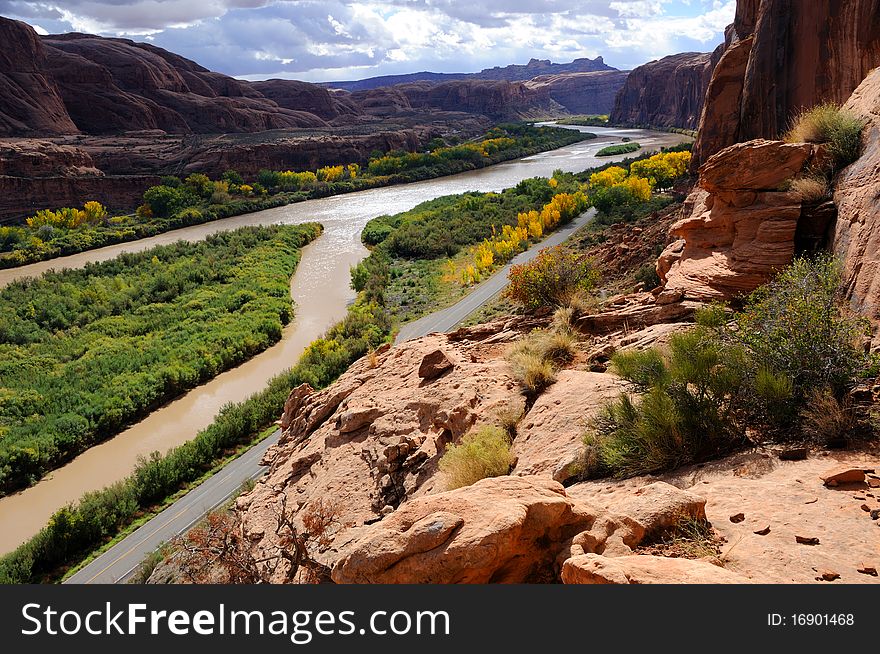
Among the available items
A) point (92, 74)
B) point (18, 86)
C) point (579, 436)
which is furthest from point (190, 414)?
point (92, 74)

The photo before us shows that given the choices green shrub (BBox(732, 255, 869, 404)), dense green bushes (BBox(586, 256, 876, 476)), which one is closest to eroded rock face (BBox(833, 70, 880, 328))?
dense green bushes (BBox(586, 256, 876, 476))

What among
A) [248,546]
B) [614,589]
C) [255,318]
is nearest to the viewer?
[614,589]

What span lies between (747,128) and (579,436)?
689 inches

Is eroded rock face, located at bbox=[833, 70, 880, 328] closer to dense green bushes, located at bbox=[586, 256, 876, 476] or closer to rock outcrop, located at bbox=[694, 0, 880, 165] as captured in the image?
dense green bushes, located at bbox=[586, 256, 876, 476]

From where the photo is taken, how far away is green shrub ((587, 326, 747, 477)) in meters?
8.19

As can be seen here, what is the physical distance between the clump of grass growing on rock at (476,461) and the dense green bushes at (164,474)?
1651cm

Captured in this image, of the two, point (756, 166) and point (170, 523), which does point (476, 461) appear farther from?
point (170, 523)

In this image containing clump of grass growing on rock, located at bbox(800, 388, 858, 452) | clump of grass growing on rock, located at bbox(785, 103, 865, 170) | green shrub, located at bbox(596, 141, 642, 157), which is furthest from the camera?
green shrub, located at bbox(596, 141, 642, 157)

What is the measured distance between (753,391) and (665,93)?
552 ft

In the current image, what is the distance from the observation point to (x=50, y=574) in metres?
19.0

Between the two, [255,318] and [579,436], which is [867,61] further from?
[255,318]

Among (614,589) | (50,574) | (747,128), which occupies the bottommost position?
(50,574)

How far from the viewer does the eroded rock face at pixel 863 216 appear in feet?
30.9

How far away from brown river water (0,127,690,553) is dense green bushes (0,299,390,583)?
5.65 feet
